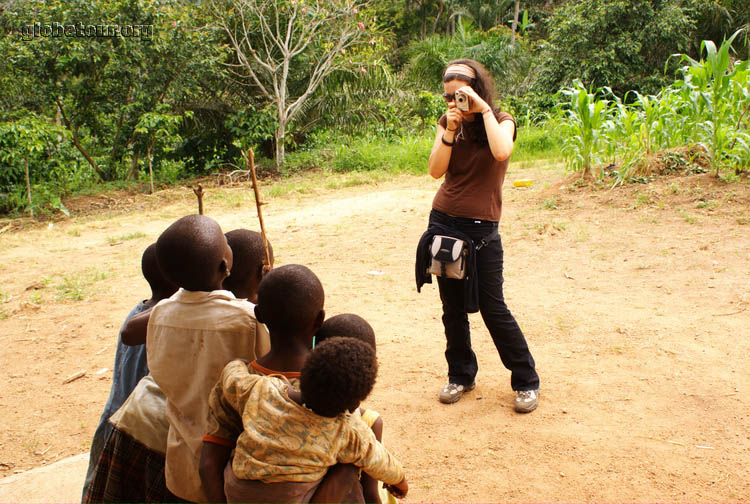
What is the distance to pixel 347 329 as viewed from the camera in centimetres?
160

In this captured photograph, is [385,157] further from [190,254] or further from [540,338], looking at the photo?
[190,254]

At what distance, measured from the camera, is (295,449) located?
4.44ft

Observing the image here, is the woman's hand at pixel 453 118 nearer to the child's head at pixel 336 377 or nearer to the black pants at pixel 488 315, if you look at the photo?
the black pants at pixel 488 315

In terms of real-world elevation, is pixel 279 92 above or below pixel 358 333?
above

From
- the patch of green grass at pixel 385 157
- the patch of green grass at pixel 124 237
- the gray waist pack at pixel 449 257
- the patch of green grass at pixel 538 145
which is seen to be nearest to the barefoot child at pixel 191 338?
the gray waist pack at pixel 449 257

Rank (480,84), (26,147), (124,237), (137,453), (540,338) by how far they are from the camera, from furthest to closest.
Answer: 1. (26,147)
2. (124,237)
3. (540,338)
4. (480,84)
5. (137,453)

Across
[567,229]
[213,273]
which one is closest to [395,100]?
[567,229]

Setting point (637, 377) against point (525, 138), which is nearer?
point (637, 377)

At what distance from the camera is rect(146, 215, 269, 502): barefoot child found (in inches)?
63.2

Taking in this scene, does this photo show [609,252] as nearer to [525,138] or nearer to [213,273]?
[213,273]

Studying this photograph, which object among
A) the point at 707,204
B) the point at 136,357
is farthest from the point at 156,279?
the point at 707,204

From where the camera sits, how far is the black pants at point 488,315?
9.23 ft

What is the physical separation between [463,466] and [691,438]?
3.16 ft

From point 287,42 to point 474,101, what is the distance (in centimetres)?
966
